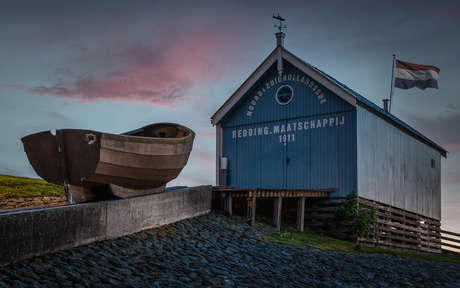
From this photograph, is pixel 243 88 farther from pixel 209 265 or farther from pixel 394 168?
pixel 209 265

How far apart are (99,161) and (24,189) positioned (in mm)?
8296

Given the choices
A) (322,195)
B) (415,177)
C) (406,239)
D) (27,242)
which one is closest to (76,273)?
(27,242)

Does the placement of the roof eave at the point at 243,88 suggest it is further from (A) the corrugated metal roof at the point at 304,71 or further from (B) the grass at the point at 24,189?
(B) the grass at the point at 24,189

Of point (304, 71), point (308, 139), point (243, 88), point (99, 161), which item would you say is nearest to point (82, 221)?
point (99, 161)

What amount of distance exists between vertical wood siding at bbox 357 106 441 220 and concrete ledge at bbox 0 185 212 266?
7530 mm

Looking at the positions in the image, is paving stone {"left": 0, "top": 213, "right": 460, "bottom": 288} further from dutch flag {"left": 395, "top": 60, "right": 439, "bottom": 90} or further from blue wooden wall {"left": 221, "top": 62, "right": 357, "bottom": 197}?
dutch flag {"left": 395, "top": 60, "right": 439, "bottom": 90}

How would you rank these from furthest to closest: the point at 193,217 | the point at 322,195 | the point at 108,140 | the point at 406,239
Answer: the point at 406,239 < the point at 322,195 < the point at 193,217 < the point at 108,140

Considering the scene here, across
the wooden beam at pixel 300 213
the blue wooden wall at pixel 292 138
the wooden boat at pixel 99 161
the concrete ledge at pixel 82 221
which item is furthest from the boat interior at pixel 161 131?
the blue wooden wall at pixel 292 138

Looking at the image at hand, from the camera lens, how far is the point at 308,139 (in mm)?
18062

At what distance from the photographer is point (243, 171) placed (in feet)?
64.0

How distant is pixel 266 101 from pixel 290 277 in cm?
1122

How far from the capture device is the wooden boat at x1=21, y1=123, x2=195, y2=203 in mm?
9953

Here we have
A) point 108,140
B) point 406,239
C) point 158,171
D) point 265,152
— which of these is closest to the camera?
point 108,140

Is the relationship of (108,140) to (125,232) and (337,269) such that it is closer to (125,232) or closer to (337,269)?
(125,232)
